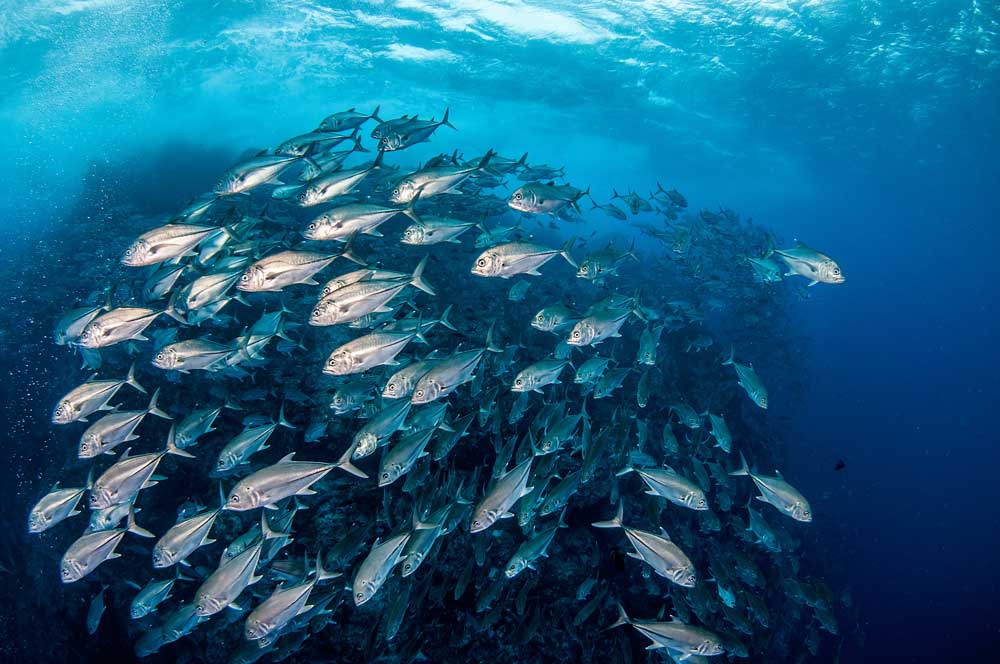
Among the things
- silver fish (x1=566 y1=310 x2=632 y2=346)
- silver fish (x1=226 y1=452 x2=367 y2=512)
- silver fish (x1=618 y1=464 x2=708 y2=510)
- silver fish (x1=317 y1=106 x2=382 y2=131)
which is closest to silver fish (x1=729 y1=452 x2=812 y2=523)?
silver fish (x1=618 y1=464 x2=708 y2=510)

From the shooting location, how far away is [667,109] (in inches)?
1254

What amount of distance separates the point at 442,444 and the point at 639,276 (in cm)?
1524

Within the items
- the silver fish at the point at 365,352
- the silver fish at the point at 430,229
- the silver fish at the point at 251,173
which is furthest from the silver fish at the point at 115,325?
the silver fish at the point at 430,229

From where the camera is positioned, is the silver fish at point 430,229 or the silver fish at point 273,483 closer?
the silver fish at point 273,483

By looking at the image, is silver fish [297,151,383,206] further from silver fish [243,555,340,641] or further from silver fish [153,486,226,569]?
silver fish [243,555,340,641]

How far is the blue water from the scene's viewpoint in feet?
59.3

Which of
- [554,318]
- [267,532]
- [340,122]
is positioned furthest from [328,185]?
[267,532]

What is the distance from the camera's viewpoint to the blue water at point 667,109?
18.1 meters

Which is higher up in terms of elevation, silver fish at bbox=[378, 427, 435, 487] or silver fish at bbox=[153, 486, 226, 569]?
silver fish at bbox=[378, 427, 435, 487]

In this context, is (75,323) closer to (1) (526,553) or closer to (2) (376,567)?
(2) (376,567)

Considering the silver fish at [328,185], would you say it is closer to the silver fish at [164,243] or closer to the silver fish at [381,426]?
the silver fish at [164,243]

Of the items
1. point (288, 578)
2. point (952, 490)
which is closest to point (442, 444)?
point (288, 578)

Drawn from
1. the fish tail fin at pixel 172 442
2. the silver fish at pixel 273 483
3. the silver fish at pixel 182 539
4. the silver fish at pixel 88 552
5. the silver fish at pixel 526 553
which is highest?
the silver fish at pixel 273 483

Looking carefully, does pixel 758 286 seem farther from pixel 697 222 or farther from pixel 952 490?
pixel 952 490
